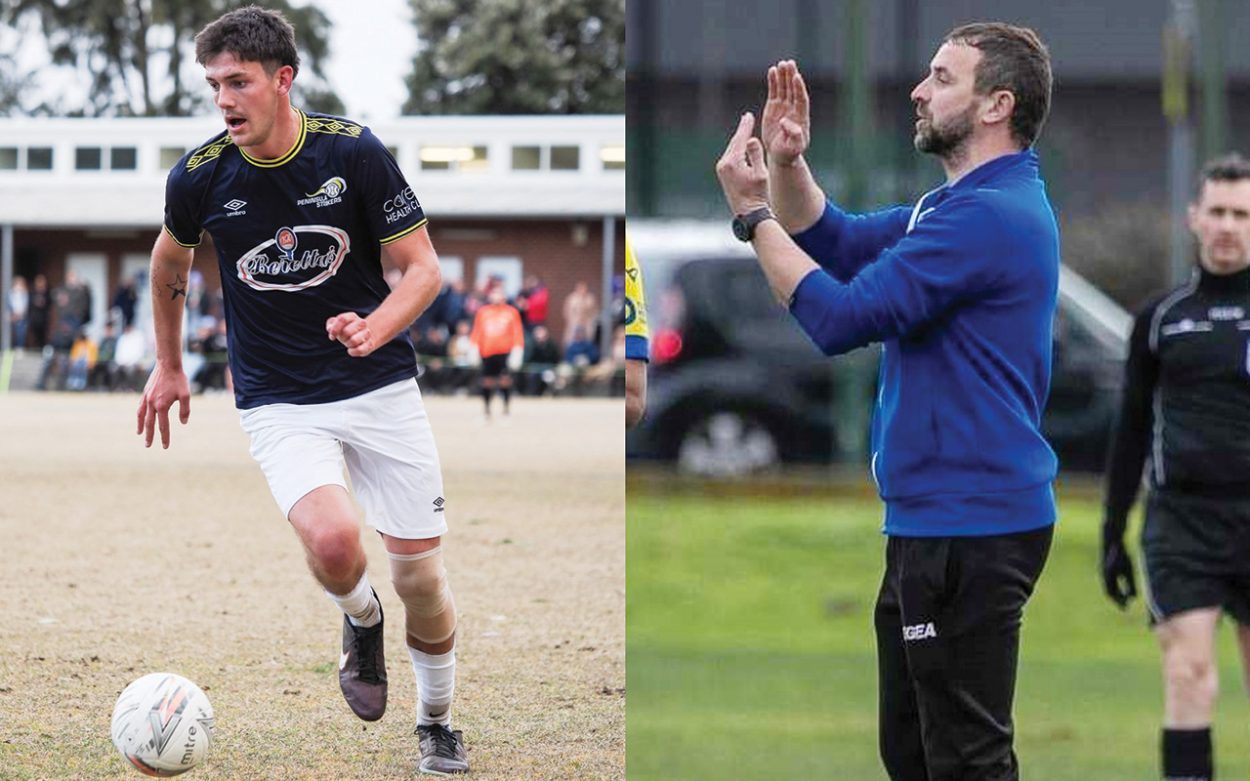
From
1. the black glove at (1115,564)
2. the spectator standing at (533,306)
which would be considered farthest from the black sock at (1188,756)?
the spectator standing at (533,306)

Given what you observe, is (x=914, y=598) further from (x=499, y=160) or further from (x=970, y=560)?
(x=499, y=160)

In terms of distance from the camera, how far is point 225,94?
530cm

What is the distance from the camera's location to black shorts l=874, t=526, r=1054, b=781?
12.9 feet

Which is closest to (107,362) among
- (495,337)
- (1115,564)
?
(495,337)

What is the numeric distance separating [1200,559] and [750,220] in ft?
7.92

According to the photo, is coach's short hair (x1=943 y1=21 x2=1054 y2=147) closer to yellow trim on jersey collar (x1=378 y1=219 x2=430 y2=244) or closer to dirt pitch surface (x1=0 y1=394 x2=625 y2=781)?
yellow trim on jersey collar (x1=378 y1=219 x2=430 y2=244)

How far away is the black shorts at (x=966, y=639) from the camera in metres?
3.94

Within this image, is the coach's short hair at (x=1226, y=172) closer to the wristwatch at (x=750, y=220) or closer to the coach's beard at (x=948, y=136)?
the coach's beard at (x=948, y=136)

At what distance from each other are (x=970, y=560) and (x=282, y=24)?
2.80 m

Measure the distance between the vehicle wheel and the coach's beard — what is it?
45.2 feet

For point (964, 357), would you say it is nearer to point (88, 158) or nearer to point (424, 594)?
point (424, 594)

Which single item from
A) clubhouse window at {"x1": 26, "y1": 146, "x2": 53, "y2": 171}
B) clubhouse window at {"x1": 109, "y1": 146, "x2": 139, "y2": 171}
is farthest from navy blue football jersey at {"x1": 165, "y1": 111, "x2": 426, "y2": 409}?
clubhouse window at {"x1": 26, "y1": 146, "x2": 53, "y2": 171}

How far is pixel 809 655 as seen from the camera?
33.7 feet

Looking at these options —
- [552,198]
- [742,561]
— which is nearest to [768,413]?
[742,561]
